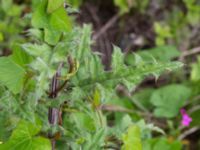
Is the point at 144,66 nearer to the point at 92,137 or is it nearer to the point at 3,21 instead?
the point at 92,137

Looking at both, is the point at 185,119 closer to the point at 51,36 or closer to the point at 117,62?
the point at 117,62

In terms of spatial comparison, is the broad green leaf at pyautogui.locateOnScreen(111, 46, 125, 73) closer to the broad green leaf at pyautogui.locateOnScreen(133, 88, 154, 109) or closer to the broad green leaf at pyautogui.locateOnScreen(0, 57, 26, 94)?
the broad green leaf at pyautogui.locateOnScreen(0, 57, 26, 94)

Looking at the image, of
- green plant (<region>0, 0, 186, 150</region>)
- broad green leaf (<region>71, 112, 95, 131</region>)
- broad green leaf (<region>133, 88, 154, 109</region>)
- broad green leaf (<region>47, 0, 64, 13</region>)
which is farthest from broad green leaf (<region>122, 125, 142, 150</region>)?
broad green leaf (<region>133, 88, 154, 109</region>)

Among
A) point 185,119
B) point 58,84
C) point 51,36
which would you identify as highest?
point 51,36

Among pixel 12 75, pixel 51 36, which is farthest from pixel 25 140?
pixel 51 36

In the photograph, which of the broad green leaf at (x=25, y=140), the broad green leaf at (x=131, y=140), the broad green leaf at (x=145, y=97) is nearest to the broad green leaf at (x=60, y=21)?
the broad green leaf at (x=25, y=140)
